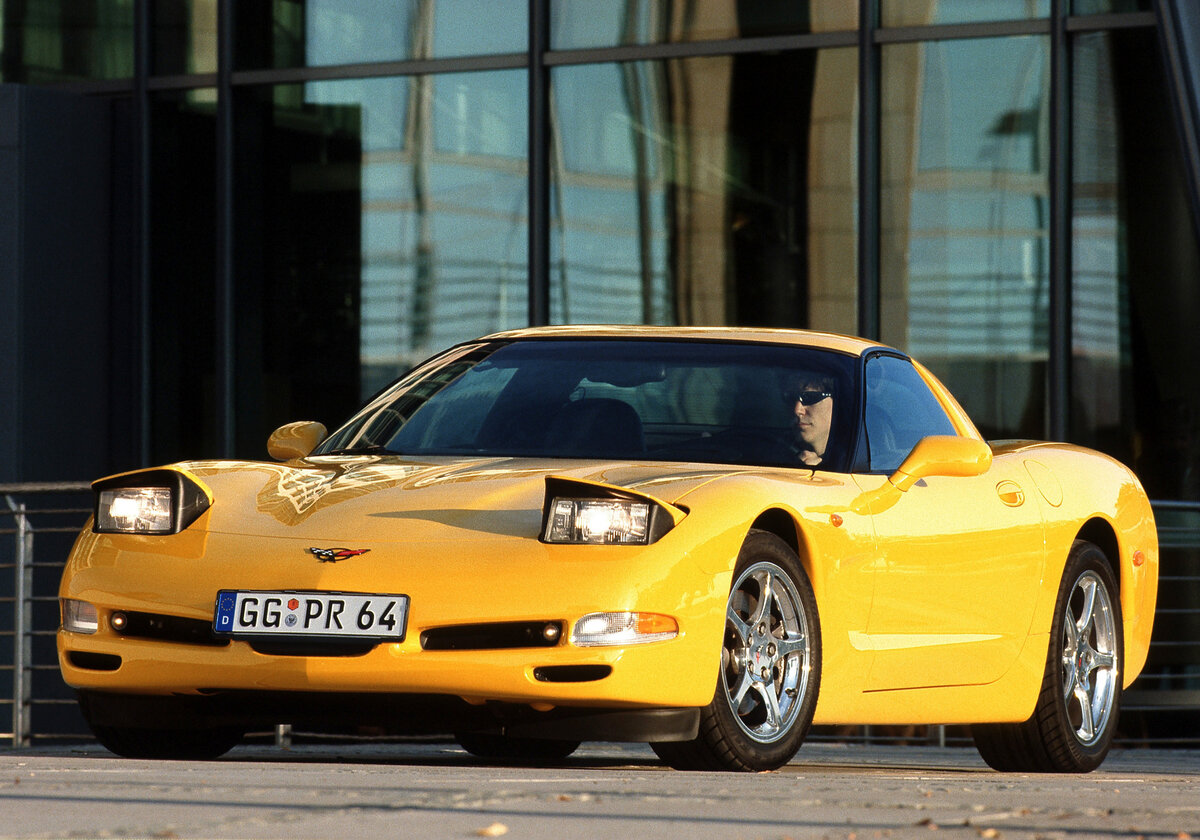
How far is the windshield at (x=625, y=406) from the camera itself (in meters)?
6.32

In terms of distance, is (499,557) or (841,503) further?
(841,503)

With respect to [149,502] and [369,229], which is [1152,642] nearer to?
[369,229]

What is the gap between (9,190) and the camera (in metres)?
13.8

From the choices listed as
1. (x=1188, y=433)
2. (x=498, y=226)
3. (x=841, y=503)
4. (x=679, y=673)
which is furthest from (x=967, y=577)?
(x=498, y=226)

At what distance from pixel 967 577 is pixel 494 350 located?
1711mm

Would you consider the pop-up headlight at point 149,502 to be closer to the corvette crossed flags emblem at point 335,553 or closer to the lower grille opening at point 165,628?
the lower grille opening at point 165,628

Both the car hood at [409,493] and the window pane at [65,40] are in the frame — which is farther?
the window pane at [65,40]

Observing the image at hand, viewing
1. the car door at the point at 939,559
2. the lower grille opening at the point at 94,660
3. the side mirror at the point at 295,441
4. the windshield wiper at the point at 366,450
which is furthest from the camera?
the side mirror at the point at 295,441

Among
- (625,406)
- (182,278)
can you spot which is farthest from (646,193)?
(625,406)

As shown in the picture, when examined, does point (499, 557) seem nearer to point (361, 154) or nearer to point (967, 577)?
point (967, 577)

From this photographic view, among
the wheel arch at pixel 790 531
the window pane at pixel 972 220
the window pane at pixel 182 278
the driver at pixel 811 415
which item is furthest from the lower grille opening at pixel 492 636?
the window pane at pixel 182 278

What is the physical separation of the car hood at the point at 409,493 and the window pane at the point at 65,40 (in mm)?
9193

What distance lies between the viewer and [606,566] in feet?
17.3

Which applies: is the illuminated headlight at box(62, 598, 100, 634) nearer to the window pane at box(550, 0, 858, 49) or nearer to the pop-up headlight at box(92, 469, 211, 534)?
the pop-up headlight at box(92, 469, 211, 534)
